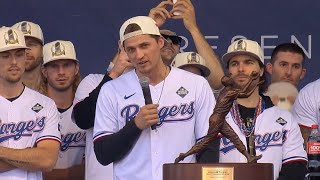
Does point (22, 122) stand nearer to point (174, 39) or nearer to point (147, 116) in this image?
point (147, 116)

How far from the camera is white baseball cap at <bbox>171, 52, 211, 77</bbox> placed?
19.9 feet

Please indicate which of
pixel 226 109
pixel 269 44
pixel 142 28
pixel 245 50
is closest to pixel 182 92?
pixel 142 28


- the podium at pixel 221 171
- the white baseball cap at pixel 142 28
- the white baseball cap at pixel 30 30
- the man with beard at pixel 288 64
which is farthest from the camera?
the man with beard at pixel 288 64

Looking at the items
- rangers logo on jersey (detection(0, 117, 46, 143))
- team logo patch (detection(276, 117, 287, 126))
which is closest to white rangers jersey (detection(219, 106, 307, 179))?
team logo patch (detection(276, 117, 287, 126))

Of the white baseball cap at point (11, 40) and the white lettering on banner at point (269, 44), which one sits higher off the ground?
the white lettering on banner at point (269, 44)

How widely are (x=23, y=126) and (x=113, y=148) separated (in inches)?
31.1

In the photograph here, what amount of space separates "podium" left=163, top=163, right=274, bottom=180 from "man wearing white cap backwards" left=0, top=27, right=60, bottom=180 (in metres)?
1.39

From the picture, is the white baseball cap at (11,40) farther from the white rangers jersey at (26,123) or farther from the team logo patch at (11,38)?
the white rangers jersey at (26,123)

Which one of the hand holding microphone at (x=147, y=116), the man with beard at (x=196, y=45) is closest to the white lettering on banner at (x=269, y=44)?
the man with beard at (x=196, y=45)

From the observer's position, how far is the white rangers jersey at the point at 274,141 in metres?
5.24

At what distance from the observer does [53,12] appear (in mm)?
6941

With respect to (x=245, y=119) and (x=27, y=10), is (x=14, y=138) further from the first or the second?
(x=27, y=10)

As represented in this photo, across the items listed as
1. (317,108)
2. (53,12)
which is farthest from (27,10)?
(317,108)

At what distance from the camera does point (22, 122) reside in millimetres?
5371
